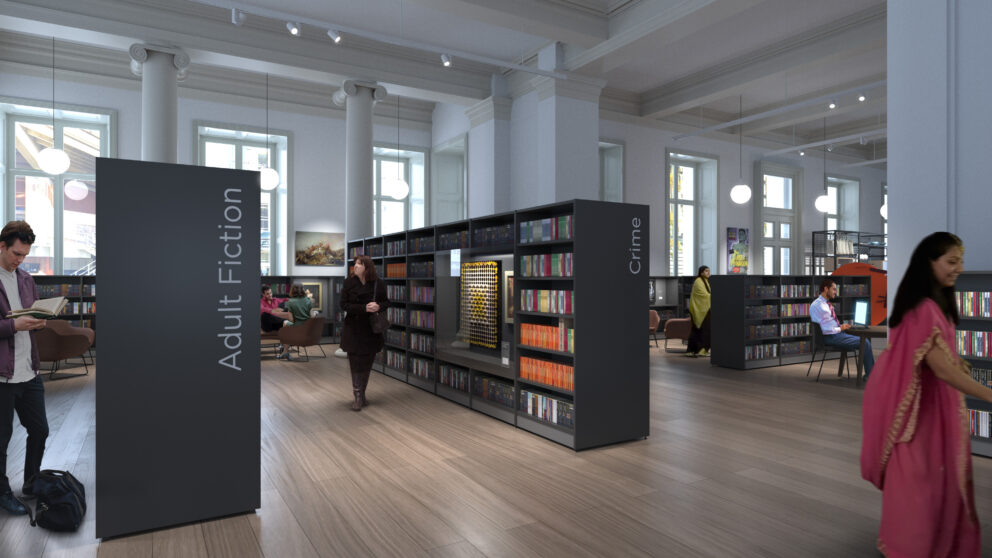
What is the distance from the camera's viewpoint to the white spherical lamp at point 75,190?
10.3 m

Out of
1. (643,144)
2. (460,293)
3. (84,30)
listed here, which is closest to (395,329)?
(460,293)

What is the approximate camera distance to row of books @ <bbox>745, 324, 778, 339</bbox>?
952 centimetres

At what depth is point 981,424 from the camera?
4.92 meters

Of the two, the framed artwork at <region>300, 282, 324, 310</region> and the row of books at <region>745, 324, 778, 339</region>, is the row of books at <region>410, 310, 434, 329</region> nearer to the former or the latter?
the row of books at <region>745, 324, 778, 339</region>

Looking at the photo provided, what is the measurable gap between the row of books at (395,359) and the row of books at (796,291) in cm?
663

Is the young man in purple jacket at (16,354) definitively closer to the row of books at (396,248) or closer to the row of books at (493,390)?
the row of books at (493,390)

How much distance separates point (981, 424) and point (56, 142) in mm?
14724

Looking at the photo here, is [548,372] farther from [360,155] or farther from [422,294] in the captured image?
[360,155]

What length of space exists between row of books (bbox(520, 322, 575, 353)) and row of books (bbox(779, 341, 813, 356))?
6.32 meters

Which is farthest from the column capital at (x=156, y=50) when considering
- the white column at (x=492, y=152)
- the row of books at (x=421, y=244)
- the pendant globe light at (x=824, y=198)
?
the pendant globe light at (x=824, y=198)

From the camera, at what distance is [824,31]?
948 centimetres

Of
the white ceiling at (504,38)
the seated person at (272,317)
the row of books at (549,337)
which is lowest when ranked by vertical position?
the seated person at (272,317)

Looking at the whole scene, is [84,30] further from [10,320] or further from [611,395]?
[611,395]

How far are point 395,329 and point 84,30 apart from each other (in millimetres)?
6046
